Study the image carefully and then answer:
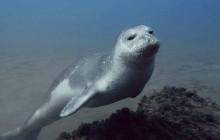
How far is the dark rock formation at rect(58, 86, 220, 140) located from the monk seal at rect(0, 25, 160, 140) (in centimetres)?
39

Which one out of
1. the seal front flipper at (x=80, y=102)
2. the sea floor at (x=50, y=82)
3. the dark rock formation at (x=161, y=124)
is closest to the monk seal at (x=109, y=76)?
the seal front flipper at (x=80, y=102)

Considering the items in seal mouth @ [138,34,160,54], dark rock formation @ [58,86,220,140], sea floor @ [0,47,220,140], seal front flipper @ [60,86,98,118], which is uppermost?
sea floor @ [0,47,220,140]

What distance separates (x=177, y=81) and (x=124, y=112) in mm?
6335

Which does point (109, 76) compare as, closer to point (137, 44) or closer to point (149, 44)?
point (137, 44)

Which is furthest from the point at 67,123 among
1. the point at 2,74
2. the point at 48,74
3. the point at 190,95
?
the point at 2,74

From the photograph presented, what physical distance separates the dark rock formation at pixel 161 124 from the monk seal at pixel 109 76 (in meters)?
0.39

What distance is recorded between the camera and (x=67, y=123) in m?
6.43

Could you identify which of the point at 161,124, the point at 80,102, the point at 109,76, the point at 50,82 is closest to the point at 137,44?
the point at 109,76

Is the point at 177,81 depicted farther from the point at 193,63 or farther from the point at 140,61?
the point at 140,61

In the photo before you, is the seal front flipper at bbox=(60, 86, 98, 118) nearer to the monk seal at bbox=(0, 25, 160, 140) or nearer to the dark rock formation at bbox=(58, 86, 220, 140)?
the monk seal at bbox=(0, 25, 160, 140)

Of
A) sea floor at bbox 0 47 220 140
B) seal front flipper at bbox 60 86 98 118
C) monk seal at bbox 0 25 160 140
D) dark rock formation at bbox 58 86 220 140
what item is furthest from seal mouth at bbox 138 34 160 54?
sea floor at bbox 0 47 220 140

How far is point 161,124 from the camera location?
13.1ft

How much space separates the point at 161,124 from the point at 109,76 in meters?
1.17

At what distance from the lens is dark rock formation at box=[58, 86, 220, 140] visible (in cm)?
376
